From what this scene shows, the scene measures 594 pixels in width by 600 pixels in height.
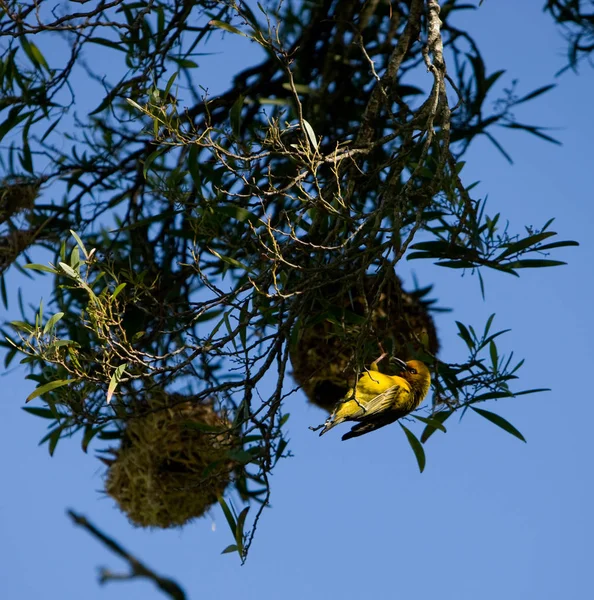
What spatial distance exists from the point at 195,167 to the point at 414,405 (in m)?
0.58

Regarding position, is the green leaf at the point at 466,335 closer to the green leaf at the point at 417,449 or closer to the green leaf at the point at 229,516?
the green leaf at the point at 417,449

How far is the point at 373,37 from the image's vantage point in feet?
7.46

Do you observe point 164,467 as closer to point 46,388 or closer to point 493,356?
point 46,388

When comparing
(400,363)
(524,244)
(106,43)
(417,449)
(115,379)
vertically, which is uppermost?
(106,43)

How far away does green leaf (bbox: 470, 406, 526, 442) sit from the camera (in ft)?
5.83

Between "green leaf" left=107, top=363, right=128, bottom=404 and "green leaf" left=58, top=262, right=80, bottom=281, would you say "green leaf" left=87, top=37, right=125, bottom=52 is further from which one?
"green leaf" left=107, top=363, right=128, bottom=404

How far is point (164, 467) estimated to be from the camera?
2141 millimetres

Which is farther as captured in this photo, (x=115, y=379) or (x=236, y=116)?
(x=236, y=116)

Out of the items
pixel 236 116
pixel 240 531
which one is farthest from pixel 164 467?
pixel 236 116

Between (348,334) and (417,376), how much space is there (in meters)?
0.14

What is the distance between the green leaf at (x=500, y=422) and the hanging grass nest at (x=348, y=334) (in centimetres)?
16

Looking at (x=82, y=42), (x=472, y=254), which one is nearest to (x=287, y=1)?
(x=82, y=42)

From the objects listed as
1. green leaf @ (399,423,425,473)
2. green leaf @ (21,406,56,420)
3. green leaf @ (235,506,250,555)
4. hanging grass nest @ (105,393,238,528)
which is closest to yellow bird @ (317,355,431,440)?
green leaf @ (399,423,425,473)

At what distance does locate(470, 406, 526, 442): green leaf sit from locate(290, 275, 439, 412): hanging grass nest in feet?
0.52
